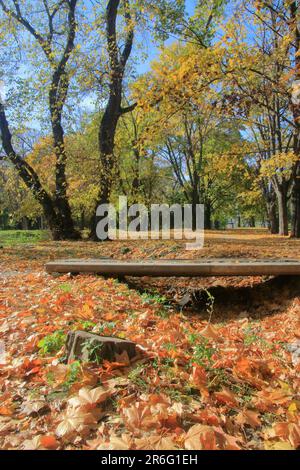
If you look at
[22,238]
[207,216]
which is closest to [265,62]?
[22,238]

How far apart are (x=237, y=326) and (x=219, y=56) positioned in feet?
17.8

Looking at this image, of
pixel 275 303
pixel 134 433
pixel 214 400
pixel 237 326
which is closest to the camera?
pixel 134 433

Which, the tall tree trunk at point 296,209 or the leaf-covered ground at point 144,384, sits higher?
the tall tree trunk at point 296,209

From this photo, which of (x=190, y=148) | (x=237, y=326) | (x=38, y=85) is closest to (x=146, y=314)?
(x=237, y=326)

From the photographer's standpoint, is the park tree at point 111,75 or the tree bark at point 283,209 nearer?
the park tree at point 111,75

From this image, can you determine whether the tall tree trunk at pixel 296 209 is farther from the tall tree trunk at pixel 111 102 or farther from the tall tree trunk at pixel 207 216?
the tall tree trunk at pixel 207 216

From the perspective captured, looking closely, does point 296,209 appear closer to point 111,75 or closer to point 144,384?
point 111,75

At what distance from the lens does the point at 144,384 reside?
2.33 metres

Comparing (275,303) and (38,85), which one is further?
(38,85)

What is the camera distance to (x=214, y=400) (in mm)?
2256

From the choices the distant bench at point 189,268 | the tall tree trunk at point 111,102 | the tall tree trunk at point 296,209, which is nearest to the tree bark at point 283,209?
the tall tree trunk at point 296,209

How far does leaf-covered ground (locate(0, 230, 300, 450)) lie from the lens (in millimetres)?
1921

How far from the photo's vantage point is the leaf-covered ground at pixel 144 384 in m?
1.92

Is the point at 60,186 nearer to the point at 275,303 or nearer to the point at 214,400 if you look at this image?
the point at 275,303
